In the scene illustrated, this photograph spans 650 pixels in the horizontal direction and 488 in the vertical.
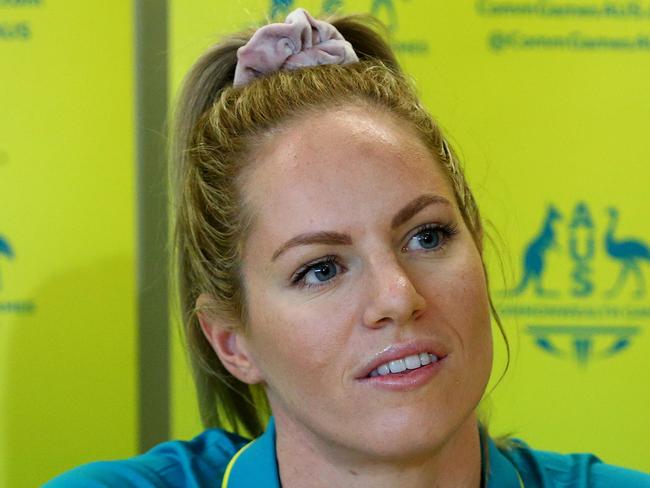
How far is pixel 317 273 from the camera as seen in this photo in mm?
1162

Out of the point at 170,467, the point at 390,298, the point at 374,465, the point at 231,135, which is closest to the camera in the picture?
the point at 390,298

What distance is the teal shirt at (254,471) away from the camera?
53.1 inches

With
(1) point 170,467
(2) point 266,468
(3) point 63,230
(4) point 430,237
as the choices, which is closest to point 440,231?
(4) point 430,237

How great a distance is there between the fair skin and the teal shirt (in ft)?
0.32

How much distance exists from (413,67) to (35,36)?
657 mm

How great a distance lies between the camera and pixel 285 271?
3.86ft

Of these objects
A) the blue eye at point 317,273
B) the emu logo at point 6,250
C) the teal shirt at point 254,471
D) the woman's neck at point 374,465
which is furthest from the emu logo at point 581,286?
the emu logo at point 6,250

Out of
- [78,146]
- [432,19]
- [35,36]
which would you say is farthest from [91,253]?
[432,19]

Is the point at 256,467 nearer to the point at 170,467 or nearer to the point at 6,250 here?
the point at 170,467

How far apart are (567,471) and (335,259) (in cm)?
53

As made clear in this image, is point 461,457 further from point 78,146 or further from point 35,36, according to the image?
point 35,36

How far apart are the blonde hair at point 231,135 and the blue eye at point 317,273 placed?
0.12 m

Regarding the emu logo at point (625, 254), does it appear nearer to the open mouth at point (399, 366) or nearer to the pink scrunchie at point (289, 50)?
the pink scrunchie at point (289, 50)

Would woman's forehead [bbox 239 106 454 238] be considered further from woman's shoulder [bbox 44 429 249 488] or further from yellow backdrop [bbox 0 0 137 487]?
yellow backdrop [bbox 0 0 137 487]
